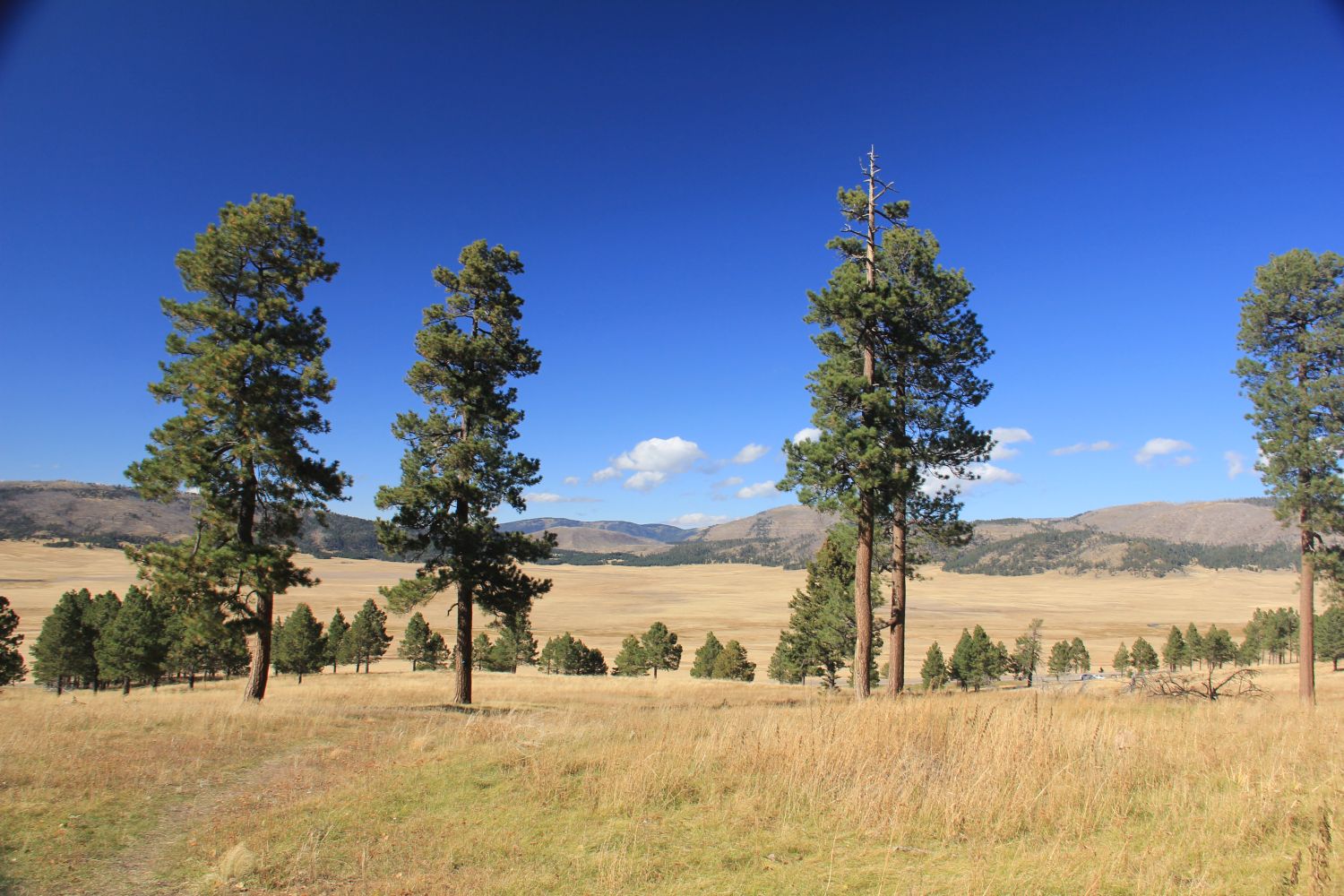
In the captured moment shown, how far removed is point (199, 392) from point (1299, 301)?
30.3 m

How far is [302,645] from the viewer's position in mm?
53406

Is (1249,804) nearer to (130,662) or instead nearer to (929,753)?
(929,753)

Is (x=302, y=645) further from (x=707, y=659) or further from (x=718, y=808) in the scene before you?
(x=718, y=808)

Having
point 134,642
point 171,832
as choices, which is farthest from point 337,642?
point 171,832

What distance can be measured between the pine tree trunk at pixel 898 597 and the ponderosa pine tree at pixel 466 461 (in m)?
9.61

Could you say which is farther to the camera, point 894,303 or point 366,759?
point 894,303

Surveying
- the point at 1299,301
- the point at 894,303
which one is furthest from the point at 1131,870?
the point at 1299,301

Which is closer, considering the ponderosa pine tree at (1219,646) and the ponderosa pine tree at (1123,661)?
the ponderosa pine tree at (1219,646)

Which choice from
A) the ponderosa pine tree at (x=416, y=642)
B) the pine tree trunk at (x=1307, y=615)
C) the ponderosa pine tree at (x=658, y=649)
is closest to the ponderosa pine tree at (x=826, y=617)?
the pine tree trunk at (x=1307, y=615)

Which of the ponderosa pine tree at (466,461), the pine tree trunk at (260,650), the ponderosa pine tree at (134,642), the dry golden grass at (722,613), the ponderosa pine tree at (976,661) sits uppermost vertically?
the ponderosa pine tree at (466,461)

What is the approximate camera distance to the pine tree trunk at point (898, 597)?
53.6ft

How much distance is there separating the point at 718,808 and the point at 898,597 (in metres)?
11.6

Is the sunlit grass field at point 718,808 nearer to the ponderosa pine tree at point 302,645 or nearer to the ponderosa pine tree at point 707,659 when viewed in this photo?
the ponderosa pine tree at point 302,645

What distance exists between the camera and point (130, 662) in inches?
1682
